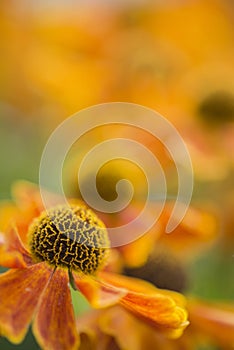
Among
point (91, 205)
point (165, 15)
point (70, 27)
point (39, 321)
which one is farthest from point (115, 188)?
point (165, 15)

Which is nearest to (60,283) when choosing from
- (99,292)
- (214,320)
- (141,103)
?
(99,292)

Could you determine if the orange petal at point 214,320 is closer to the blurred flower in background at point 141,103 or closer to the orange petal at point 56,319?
the blurred flower in background at point 141,103

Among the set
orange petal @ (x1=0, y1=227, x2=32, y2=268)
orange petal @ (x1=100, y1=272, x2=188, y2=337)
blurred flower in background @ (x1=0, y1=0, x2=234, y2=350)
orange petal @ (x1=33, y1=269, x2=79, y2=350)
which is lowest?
orange petal @ (x1=33, y1=269, x2=79, y2=350)

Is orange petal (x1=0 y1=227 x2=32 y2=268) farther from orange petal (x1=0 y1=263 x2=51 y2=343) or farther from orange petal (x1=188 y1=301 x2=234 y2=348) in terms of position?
orange petal (x1=188 y1=301 x2=234 y2=348)

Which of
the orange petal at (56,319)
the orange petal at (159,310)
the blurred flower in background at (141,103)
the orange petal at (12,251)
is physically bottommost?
the orange petal at (56,319)

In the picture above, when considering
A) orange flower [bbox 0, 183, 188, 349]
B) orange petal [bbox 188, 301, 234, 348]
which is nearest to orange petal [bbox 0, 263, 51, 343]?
orange flower [bbox 0, 183, 188, 349]

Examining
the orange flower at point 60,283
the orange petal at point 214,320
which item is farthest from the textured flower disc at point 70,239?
the orange petal at point 214,320

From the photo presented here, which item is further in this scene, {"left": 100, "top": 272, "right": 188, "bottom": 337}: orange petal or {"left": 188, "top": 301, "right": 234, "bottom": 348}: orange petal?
{"left": 188, "top": 301, "right": 234, "bottom": 348}: orange petal

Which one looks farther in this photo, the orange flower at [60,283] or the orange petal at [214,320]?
the orange petal at [214,320]
